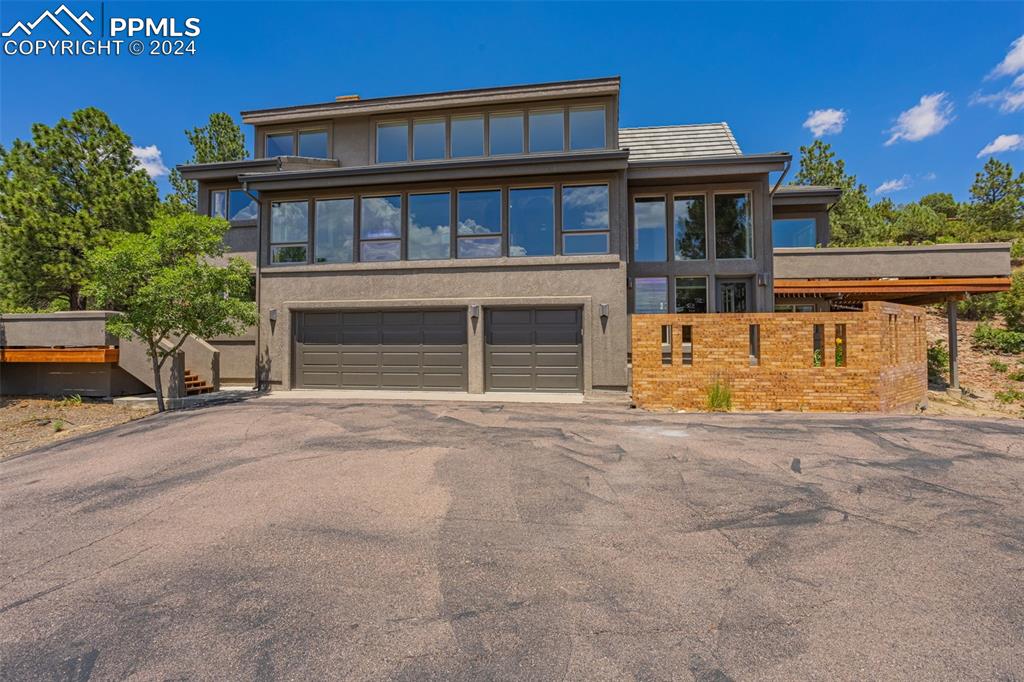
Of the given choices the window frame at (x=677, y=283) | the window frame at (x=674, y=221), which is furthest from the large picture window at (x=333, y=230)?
the window frame at (x=677, y=283)

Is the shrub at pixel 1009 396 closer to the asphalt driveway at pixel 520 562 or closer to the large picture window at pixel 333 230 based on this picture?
the asphalt driveway at pixel 520 562

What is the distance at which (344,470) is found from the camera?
19.8 ft

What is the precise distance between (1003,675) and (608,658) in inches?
82.6

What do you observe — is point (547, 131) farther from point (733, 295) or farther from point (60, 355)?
point (60, 355)

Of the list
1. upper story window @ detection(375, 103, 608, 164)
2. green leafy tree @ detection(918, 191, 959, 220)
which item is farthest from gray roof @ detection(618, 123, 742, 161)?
green leafy tree @ detection(918, 191, 959, 220)

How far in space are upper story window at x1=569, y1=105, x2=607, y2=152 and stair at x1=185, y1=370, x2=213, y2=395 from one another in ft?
43.5

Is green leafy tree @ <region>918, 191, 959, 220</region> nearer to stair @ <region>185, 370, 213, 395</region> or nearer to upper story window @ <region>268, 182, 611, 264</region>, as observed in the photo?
upper story window @ <region>268, 182, 611, 264</region>

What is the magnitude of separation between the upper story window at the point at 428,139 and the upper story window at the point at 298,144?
3.33m

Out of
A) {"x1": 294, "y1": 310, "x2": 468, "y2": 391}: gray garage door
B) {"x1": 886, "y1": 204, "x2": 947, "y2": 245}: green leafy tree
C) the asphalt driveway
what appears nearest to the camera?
the asphalt driveway

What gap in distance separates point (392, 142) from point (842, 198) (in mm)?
25720

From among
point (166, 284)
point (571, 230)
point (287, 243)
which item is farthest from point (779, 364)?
point (287, 243)

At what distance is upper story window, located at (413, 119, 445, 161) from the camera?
1493cm

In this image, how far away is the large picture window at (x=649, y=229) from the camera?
14297 mm

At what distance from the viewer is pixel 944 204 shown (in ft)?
122
